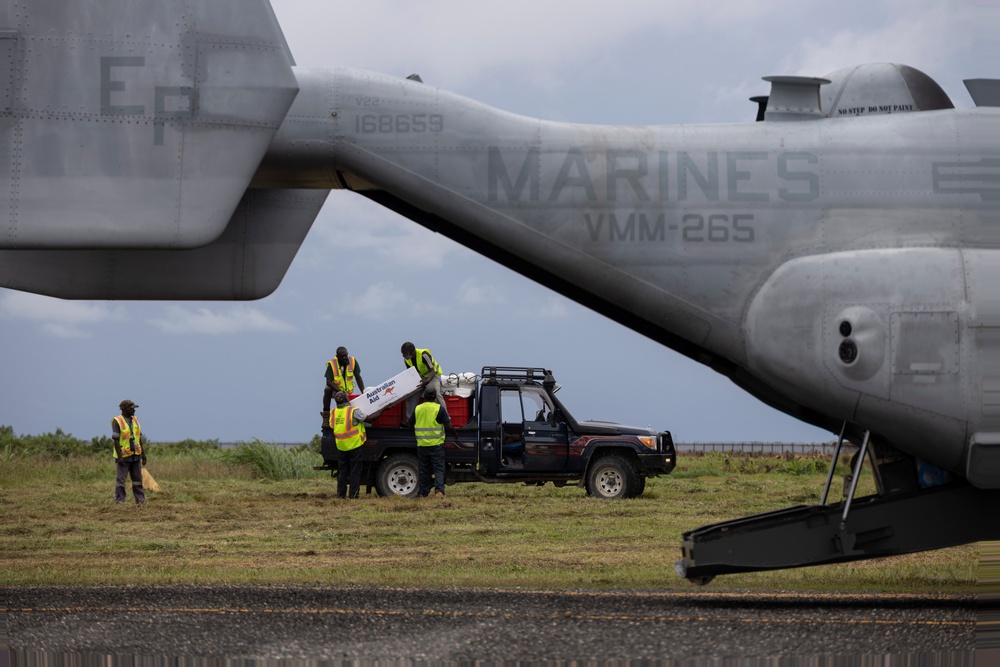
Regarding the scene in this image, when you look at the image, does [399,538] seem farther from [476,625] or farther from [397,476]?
[476,625]

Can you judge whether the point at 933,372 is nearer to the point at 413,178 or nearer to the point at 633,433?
the point at 413,178

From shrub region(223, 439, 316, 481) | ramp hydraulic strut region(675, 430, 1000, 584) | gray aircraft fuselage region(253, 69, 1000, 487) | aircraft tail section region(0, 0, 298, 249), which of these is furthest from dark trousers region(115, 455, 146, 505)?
ramp hydraulic strut region(675, 430, 1000, 584)

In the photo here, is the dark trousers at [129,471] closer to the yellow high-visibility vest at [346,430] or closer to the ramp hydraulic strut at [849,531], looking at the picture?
the yellow high-visibility vest at [346,430]

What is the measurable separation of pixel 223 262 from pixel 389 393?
8462 millimetres

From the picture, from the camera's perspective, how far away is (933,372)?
332 inches

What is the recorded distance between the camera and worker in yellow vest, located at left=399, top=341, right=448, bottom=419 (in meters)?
18.1

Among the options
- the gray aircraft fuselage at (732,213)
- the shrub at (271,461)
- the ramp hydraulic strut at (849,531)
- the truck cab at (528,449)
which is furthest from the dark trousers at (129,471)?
the ramp hydraulic strut at (849,531)

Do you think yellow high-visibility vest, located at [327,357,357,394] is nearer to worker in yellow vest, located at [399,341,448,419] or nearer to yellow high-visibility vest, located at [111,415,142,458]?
worker in yellow vest, located at [399,341,448,419]

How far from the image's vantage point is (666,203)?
897 cm

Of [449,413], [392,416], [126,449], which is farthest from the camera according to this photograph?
[449,413]

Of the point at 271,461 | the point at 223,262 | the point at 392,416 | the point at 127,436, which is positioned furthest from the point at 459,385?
the point at 223,262

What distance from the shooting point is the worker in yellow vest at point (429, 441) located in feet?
56.7

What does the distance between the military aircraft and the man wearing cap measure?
26.7 ft

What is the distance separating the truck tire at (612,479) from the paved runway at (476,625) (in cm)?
903
